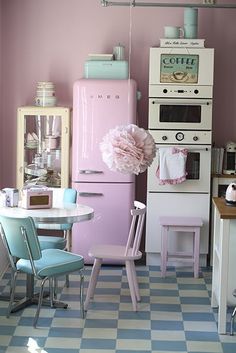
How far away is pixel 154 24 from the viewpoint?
6.73 meters

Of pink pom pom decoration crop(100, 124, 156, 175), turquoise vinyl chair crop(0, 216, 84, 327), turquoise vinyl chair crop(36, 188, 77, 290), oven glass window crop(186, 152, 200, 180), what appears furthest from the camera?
oven glass window crop(186, 152, 200, 180)

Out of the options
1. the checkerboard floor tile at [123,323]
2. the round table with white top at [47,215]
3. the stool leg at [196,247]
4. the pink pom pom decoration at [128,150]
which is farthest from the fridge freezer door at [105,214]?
the pink pom pom decoration at [128,150]

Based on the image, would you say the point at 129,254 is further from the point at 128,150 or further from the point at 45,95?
the point at 45,95

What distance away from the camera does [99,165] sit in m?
6.40

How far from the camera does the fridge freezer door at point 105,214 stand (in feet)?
21.1

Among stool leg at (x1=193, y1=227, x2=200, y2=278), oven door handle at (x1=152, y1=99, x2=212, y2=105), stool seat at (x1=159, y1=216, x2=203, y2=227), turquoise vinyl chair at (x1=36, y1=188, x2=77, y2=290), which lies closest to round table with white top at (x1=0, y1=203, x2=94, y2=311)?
turquoise vinyl chair at (x1=36, y1=188, x2=77, y2=290)

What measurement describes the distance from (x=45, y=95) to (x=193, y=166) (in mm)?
1579

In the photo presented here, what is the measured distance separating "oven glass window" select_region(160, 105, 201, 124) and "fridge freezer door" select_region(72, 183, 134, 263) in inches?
28.1

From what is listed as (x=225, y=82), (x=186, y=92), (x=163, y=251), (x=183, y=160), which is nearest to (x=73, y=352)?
(x=163, y=251)

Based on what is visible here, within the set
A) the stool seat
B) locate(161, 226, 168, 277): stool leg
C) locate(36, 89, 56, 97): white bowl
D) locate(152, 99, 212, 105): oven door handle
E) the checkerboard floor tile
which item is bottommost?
the checkerboard floor tile

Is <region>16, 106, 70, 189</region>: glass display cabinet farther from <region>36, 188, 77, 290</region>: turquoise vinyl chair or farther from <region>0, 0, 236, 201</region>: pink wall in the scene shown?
<region>36, 188, 77, 290</region>: turquoise vinyl chair

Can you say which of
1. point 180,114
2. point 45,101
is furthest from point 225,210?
point 45,101

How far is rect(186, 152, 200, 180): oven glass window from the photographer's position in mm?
6398

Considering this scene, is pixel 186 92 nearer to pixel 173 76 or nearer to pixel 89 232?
pixel 173 76
